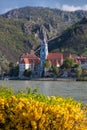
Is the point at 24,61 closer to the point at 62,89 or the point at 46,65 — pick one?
the point at 46,65

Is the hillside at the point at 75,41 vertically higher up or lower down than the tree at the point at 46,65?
higher up

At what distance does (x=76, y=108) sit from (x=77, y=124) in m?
0.39

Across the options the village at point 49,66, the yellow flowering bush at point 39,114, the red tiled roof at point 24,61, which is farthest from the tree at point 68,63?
the yellow flowering bush at point 39,114

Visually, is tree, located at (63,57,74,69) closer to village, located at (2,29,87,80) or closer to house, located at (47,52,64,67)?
village, located at (2,29,87,80)

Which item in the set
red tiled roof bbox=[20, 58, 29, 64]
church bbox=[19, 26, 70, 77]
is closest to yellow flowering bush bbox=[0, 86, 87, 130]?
church bbox=[19, 26, 70, 77]

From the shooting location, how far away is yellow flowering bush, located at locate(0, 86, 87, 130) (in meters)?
9.04

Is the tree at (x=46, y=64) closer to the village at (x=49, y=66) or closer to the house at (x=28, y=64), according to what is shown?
the village at (x=49, y=66)

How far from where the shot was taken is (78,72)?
12050 cm

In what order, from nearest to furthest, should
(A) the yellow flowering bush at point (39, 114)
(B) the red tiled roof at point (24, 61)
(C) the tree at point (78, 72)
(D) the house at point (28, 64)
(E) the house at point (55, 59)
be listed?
(A) the yellow flowering bush at point (39, 114), (C) the tree at point (78, 72), (E) the house at point (55, 59), (D) the house at point (28, 64), (B) the red tiled roof at point (24, 61)

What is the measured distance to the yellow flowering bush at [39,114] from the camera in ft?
29.7

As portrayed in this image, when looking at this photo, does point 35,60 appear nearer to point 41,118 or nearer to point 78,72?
point 78,72

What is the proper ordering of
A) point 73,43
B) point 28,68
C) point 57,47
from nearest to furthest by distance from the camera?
1. point 28,68
2. point 73,43
3. point 57,47

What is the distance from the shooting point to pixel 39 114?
9.03 meters

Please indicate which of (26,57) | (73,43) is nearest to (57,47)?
(73,43)
